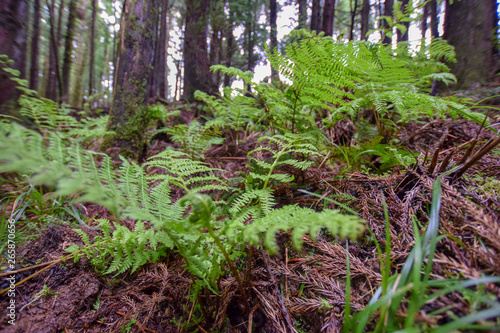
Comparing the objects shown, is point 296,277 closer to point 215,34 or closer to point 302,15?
point 215,34

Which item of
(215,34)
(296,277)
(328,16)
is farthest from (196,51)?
(296,277)

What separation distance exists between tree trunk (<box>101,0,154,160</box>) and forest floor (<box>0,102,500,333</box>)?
1.52 metres

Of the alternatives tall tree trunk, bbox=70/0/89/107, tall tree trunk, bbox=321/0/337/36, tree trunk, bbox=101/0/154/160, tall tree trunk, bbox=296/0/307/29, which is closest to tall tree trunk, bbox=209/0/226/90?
tall tree trunk, bbox=321/0/337/36

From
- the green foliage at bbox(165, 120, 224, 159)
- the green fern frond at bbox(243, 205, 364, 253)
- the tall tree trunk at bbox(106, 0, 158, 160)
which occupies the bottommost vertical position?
the green fern frond at bbox(243, 205, 364, 253)

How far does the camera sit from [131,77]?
2.57 m

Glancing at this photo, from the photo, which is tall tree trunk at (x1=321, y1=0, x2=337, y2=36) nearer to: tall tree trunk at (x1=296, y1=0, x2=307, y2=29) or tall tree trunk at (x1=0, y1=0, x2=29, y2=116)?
tall tree trunk at (x1=0, y1=0, x2=29, y2=116)

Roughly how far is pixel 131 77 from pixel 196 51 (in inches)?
147

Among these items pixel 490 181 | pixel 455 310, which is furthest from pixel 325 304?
pixel 490 181

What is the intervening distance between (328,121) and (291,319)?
144 centimetres

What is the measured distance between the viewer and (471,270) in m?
0.66

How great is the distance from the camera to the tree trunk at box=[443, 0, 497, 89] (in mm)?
2900

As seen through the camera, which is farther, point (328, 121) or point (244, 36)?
point (244, 36)

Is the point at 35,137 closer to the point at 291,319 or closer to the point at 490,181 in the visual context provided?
the point at 291,319

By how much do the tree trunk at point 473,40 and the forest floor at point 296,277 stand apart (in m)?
2.63
